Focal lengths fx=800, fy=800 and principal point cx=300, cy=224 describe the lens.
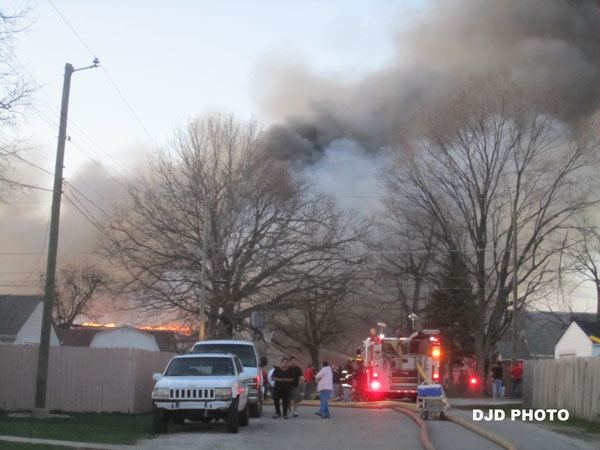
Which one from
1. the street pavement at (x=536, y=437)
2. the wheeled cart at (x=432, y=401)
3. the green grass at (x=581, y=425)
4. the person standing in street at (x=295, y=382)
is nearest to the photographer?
the street pavement at (x=536, y=437)

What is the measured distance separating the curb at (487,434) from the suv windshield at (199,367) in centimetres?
492

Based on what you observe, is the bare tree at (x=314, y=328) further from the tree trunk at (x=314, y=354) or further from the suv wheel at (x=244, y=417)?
the suv wheel at (x=244, y=417)

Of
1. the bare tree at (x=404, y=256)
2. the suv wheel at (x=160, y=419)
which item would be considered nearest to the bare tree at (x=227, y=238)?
the bare tree at (x=404, y=256)

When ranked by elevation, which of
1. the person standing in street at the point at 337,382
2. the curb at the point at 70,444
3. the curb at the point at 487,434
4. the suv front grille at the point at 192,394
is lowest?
the person standing in street at the point at 337,382

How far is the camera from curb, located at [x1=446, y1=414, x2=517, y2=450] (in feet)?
42.0

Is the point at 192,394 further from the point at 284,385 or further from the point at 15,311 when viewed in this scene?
the point at 15,311

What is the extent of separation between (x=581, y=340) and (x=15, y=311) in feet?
93.1

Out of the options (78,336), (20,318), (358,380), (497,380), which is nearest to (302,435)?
(358,380)

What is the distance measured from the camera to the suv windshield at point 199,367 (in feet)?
53.6

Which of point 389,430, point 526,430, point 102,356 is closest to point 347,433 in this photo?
point 389,430

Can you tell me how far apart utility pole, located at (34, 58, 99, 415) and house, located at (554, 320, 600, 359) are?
87.4 ft

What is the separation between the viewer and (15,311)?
41188 mm

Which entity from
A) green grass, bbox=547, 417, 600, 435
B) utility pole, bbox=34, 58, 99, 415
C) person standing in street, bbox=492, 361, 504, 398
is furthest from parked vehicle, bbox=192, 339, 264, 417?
person standing in street, bbox=492, 361, 504, 398

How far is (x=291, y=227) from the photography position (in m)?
37.1
